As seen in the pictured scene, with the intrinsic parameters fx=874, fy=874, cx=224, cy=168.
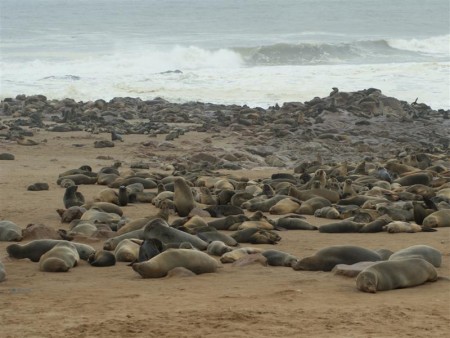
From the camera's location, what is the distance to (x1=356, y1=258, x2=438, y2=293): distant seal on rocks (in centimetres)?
582

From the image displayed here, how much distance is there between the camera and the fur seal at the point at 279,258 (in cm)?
704

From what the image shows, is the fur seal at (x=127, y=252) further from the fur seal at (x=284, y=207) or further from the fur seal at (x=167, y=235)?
the fur seal at (x=284, y=207)

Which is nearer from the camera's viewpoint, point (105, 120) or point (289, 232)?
point (289, 232)

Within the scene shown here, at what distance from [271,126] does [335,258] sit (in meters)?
12.9

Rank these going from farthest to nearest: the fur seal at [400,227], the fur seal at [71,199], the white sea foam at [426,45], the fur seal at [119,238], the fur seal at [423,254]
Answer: the white sea foam at [426,45] < the fur seal at [71,199] < the fur seal at [400,227] < the fur seal at [119,238] < the fur seal at [423,254]

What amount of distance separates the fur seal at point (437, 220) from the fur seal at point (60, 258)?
378 centimetres

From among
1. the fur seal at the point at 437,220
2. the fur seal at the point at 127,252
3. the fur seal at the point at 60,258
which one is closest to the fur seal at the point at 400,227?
the fur seal at the point at 437,220

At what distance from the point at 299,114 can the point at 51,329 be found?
51.6ft

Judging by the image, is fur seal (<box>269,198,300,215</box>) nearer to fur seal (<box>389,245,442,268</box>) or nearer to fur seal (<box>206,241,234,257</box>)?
fur seal (<box>206,241,234,257</box>)

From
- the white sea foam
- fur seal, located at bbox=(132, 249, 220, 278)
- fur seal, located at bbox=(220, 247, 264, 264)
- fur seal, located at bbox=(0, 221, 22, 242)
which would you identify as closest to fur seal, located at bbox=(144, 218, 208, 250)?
fur seal, located at bbox=(220, 247, 264, 264)

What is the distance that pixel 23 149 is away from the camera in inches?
650

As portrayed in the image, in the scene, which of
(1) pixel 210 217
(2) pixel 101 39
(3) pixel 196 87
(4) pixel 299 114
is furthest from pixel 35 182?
(2) pixel 101 39

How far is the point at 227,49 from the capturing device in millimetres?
47406

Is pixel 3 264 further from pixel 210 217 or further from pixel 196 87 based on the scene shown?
pixel 196 87
